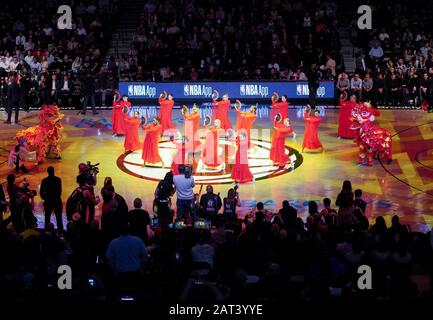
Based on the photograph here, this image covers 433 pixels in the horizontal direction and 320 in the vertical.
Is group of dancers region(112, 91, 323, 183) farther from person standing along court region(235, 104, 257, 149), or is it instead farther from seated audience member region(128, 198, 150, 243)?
seated audience member region(128, 198, 150, 243)

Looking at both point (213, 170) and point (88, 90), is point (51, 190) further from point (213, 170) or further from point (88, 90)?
point (88, 90)

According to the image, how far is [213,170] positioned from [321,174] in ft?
8.35

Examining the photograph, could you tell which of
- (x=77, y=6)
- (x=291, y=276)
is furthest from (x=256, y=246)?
(x=77, y=6)

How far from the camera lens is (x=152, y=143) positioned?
1825cm

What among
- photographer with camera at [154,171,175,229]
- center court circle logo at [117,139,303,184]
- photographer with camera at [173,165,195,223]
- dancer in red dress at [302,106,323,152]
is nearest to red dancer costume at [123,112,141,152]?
center court circle logo at [117,139,303,184]

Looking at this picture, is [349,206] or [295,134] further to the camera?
[295,134]

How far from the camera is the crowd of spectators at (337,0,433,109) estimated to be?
25.7m

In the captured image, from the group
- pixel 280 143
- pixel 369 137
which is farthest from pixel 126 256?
pixel 369 137

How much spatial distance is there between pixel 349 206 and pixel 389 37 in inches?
688

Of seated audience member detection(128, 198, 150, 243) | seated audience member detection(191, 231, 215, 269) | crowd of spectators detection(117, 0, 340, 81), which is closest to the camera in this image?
seated audience member detection(191, 231, 215, 269)

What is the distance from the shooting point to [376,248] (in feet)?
32.0

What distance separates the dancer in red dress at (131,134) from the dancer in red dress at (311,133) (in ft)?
14.3

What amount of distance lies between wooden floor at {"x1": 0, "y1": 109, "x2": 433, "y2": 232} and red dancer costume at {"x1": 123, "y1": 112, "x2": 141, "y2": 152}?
294 mm

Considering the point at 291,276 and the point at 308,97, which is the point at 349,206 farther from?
the point at 308,97
